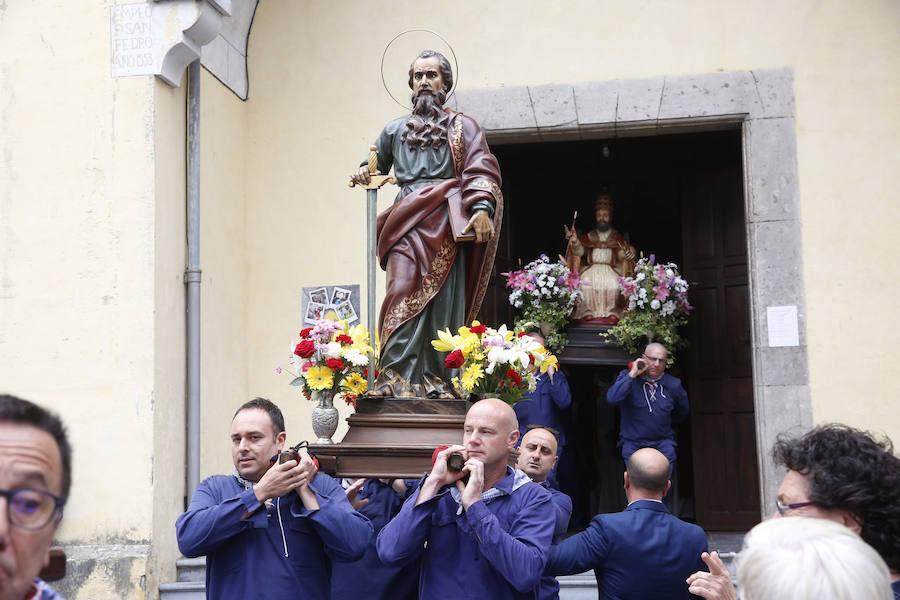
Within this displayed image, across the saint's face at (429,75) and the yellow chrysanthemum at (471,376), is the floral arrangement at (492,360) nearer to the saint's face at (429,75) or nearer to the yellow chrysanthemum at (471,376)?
the yellow chrysanthemum at (471,376)

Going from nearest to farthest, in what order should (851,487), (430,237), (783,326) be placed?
(851,487) → (430,237) → (783,326)

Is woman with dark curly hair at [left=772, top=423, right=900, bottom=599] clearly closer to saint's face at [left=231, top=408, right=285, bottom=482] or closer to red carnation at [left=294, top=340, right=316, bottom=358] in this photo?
saint's face at [left=231, top=408, right=285, bottom=482]

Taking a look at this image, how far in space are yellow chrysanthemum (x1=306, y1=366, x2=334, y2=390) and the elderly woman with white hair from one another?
10.0 ft

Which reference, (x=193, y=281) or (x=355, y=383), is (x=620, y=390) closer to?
(x=193, y=281)

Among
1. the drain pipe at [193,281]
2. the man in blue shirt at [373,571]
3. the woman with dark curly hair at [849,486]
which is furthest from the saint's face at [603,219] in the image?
the woman with dark curly hair at [849,486]

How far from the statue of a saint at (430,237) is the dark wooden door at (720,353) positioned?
15.6 feet

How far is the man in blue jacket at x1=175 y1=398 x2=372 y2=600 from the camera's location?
136 inches

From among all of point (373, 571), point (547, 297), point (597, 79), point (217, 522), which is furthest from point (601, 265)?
point (217, 522)

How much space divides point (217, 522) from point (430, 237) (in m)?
1.97

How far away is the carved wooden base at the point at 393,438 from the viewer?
437 centimetres

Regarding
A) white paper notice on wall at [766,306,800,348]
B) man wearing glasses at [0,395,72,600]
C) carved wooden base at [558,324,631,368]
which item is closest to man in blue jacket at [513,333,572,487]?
carved wooden base at [558,324,631,368]

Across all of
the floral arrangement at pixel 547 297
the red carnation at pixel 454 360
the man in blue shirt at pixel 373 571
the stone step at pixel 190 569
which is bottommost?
the stone step at pixel 190 569

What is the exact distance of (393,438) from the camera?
4.55m

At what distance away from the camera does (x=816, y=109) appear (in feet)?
24.4
